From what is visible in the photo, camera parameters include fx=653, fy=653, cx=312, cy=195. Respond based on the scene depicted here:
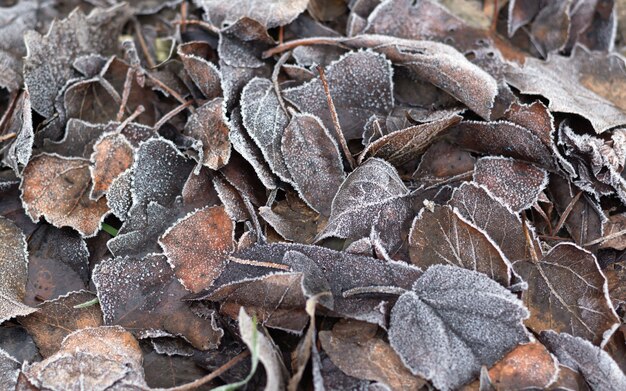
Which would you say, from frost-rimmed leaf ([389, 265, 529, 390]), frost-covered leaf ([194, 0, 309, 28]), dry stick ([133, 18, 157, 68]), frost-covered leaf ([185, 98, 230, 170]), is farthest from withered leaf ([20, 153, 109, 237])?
frost-rimmed leaf ([389, 265, 529, 390])

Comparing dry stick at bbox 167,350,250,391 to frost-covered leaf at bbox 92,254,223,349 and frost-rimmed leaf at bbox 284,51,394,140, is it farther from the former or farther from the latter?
frost-rimmed leaf at bbox 284,51,394,140

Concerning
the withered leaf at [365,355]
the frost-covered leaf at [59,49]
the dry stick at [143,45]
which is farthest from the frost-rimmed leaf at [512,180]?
the frost-covered leaf at [59,49]

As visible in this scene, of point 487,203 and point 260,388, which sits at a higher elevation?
point 487,203

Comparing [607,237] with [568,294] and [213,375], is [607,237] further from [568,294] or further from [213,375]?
[213,375]

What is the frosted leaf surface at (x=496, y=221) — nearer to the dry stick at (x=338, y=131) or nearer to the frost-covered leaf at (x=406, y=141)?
the frost-covered leaf at (x=406, y=141)

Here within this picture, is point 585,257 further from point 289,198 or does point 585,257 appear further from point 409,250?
point 289,198

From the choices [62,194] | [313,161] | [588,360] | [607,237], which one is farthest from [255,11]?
[588,360]

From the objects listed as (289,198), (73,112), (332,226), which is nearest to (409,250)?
(332,226)
